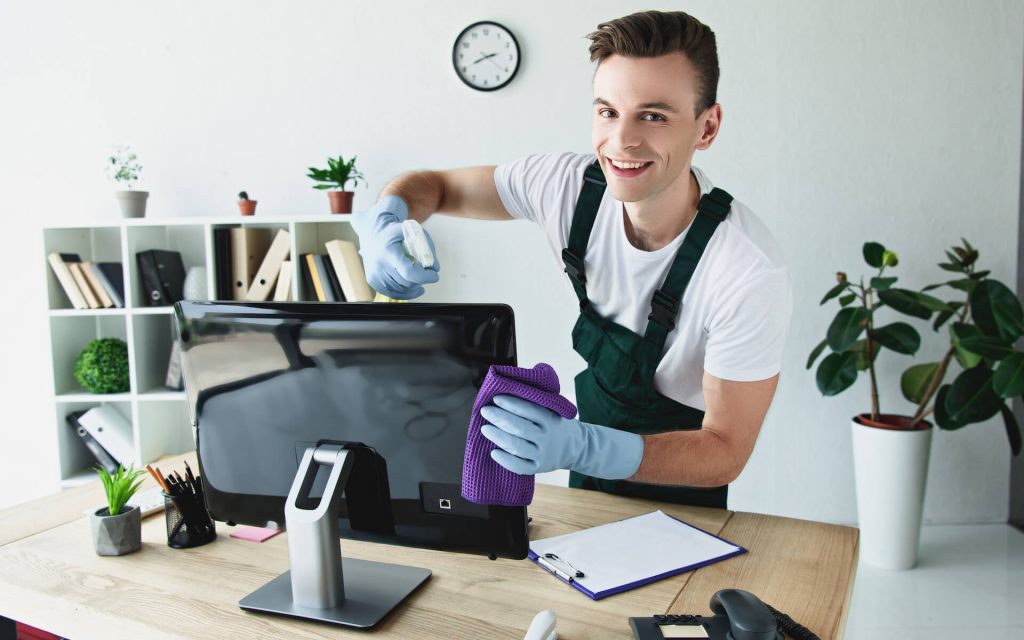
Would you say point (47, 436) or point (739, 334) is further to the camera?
point (47, 436)

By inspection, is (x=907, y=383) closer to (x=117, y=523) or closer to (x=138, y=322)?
(x=117, y=523)

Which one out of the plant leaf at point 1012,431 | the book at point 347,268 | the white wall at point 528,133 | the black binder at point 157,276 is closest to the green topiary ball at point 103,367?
the black binder at point 157,276

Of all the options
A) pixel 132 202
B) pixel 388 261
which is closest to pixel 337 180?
pixel 132 202

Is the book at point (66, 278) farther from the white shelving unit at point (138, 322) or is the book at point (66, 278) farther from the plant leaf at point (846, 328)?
the plant leaf at point (846, 328)

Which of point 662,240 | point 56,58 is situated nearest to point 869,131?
point 662,240

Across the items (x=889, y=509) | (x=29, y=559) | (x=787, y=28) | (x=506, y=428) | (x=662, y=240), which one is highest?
(x=787, y=28)

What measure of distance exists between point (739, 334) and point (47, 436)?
11.2 feet

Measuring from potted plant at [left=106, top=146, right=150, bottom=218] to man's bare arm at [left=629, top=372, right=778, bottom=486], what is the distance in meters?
2.62

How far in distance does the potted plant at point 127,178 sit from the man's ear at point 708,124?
247 centimetres

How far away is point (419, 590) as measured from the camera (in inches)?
39.5

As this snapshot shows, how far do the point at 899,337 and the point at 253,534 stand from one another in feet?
7.05

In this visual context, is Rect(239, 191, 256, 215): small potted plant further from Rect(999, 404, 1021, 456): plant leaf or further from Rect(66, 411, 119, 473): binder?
Rect(999, 404, 1021, 456): plant leaf

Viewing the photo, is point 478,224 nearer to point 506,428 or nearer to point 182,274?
point 182,274

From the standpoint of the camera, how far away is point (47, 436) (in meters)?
3.39
